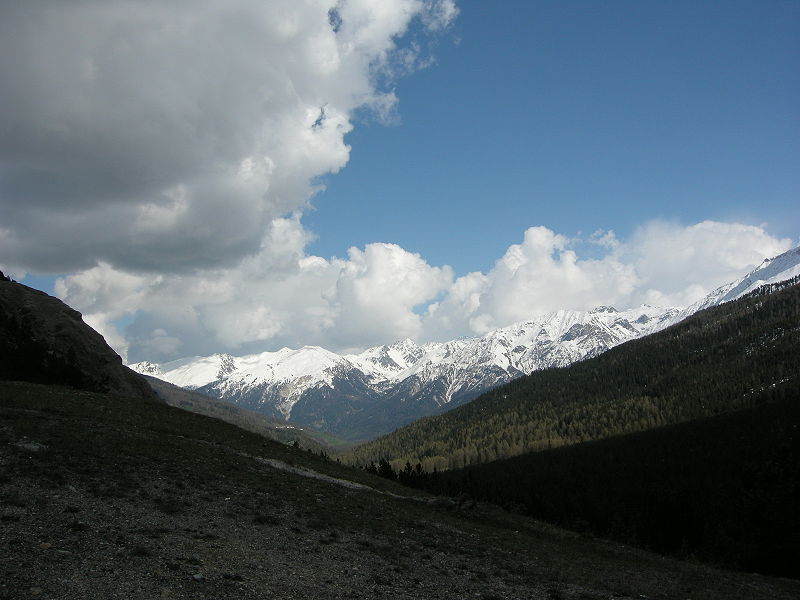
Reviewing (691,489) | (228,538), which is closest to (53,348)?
(228,538)

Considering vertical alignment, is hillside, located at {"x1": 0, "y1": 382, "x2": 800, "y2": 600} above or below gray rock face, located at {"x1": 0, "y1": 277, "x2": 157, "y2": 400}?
below

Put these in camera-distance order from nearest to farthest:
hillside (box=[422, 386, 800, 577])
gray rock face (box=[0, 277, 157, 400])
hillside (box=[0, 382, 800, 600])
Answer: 1. hillside (box=[0, 382, 800, 600])
2. hillside (box=[422, 386, 800, 577])
3. gray rock face (box=[0, 277, 157, 400])

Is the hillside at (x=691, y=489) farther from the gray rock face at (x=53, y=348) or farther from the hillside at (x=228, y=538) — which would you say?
the gray rock face at (x=53, y=348)

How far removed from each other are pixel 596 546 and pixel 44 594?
33925mm

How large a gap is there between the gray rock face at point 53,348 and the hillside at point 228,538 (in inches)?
740

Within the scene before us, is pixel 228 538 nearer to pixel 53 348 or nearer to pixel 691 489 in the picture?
pixel 53 348

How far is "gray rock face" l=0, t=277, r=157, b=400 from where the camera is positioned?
170 feet

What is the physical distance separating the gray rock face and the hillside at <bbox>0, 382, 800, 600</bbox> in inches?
740

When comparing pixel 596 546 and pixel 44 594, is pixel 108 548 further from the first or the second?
pixel 596 546

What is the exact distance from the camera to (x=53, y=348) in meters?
62.2

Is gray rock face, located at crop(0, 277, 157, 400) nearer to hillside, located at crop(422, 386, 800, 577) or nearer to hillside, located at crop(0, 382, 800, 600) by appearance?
hillside, located at crop(0, 382, 800, 600)

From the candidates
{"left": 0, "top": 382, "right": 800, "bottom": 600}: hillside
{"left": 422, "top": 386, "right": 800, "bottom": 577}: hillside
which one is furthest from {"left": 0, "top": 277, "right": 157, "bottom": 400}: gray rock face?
{"left": 422, "top": 386, "right": 800, "bottom": 577}: hillside

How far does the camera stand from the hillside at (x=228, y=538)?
536 inches

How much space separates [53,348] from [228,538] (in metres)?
58.0
